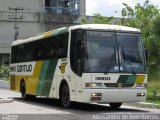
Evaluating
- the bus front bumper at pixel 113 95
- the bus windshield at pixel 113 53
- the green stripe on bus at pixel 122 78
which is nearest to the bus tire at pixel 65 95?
the bus front bumper at pixel 113 95

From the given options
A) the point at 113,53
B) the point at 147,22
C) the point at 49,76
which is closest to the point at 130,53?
the point at 113,53

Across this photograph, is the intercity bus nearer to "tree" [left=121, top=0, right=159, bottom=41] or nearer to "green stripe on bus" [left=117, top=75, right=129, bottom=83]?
"green stripe on bus" [left=117, top=75, right=129, bottom=83]

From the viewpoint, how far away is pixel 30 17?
3278 inches

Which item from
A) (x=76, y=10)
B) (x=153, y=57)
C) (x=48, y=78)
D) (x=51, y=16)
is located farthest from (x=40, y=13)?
(x=48, y=78)

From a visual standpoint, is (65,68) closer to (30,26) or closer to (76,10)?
(30,26)

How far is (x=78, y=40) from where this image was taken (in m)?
19.0

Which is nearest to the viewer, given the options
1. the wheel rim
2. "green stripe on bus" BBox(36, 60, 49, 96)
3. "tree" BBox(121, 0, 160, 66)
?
the wheel rim

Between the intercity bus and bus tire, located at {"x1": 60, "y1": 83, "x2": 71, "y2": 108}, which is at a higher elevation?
the intercity bus

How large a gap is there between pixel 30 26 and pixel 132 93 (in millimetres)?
64860

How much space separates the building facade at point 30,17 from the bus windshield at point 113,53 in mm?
57841

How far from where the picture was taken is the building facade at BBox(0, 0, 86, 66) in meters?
80.4

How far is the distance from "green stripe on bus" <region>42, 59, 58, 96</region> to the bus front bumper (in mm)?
3444

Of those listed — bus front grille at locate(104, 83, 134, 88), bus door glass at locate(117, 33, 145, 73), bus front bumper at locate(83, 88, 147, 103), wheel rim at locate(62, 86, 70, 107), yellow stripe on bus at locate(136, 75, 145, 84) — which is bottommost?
wheel rim at locate(62, 86, 70, 107)

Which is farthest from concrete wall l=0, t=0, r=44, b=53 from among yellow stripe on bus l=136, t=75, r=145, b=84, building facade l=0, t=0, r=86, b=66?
yellow stripe on bus l=136, t=75, r=145, b=84
